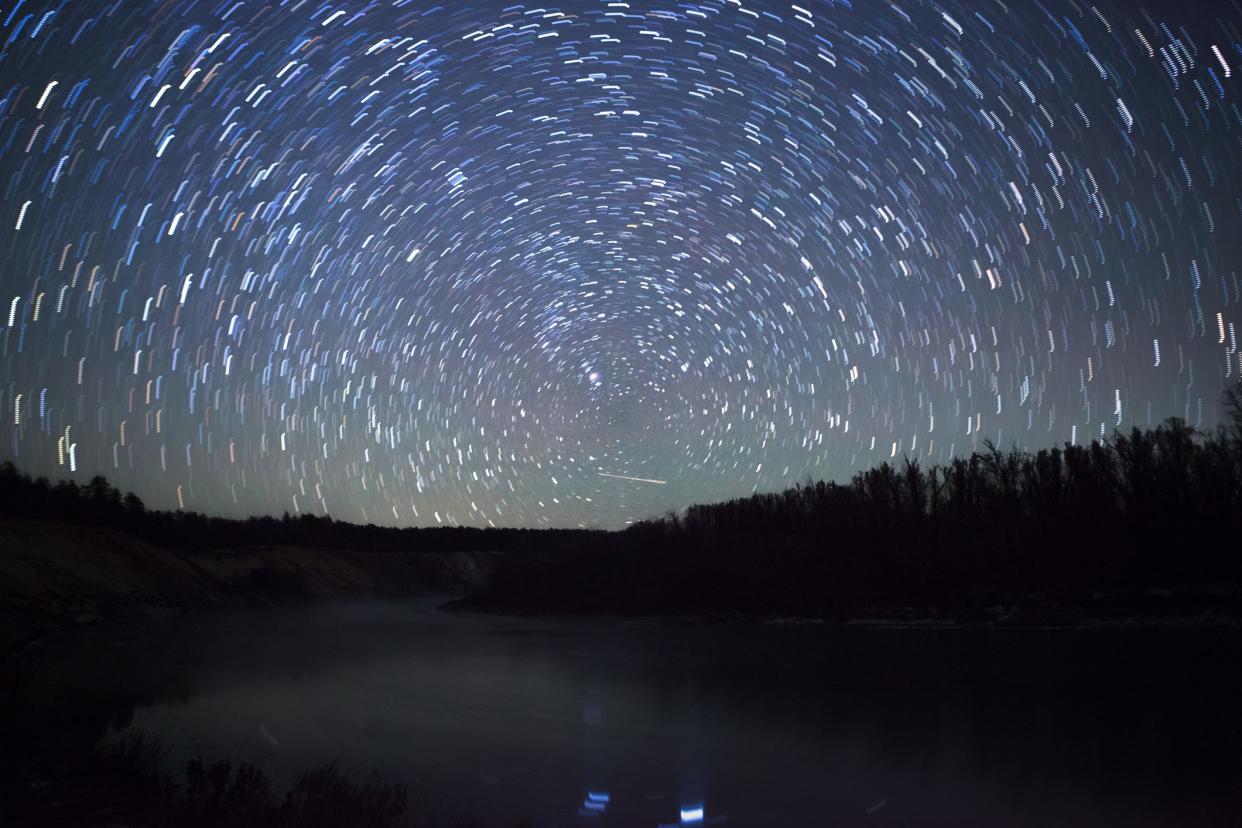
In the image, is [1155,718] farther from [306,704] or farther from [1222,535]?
[1222,535]

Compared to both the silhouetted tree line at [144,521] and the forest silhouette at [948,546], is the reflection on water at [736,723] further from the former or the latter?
the silhouetted tree line at [144,521]

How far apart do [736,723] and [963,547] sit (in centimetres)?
5539

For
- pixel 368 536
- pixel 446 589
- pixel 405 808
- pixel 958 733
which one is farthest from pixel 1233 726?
pixel 368 536

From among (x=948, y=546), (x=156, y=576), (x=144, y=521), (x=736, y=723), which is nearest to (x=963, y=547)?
(x=948, y=546)

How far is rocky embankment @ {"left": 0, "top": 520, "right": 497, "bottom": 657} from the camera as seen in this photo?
56.3 metres

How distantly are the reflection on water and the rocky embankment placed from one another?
45.3ft

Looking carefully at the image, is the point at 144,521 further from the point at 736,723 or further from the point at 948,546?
the point at 736,723

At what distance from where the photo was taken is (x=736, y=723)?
67.8 feet

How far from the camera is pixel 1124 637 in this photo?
3966 centimetres

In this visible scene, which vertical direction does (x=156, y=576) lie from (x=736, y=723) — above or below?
above

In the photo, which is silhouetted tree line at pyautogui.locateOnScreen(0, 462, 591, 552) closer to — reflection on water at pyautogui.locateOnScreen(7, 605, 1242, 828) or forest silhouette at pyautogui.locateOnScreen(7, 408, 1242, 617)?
forest silhouette at pyautogui.locateOnScreen(7, 408, 1242, 617)

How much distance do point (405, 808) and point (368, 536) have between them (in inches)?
7678

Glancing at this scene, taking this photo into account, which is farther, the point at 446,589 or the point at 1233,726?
the point at 446,589

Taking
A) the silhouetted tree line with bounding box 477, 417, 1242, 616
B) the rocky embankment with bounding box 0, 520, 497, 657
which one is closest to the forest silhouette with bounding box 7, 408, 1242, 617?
the silhouetted tree line with bounding box 477, 417, 1242, 616
